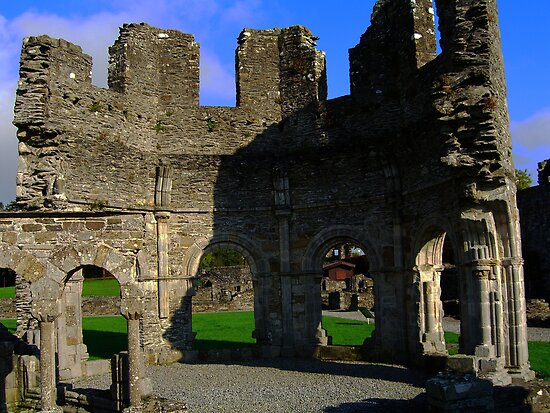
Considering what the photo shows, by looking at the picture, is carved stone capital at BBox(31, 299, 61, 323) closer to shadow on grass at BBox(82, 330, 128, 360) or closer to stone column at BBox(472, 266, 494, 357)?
stone column at BBox(472, 266, 494, 357)

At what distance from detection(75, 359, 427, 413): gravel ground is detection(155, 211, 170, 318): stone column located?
5.09ft

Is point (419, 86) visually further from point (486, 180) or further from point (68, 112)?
point (68, 112)

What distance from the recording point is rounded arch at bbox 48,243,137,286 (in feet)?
32.1

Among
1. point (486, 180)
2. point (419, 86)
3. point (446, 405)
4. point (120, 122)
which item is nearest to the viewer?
point (446, 405)

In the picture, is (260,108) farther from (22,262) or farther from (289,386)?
(22,262)

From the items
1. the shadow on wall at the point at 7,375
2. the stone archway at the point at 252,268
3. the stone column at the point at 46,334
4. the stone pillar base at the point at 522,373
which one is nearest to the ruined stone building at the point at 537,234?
the stone archway at the point at 252,268

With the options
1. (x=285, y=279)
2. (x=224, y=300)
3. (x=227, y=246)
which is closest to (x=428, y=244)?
(x=285, y=279)

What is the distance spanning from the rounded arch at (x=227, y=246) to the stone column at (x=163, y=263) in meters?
0.58

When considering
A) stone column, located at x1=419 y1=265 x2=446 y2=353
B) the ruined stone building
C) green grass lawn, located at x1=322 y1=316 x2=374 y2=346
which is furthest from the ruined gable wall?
the ruined stone building

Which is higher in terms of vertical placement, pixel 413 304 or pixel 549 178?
pixel 549 178

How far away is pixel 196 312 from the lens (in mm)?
35281

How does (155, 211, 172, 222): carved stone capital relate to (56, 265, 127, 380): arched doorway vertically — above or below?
above

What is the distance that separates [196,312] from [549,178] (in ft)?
65.3

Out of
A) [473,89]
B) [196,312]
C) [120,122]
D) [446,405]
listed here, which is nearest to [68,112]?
[120,122]
